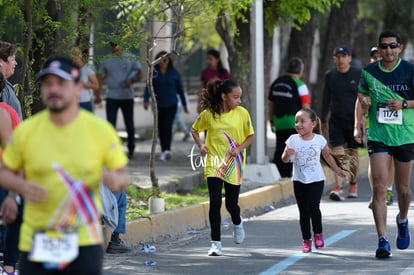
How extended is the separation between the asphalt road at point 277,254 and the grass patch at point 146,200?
2.52ft

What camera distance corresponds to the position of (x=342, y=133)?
1505 centimetres

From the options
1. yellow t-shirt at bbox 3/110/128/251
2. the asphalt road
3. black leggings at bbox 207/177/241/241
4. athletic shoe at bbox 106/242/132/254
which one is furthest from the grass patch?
yellow t-shirt at bbox 3/110/128/251

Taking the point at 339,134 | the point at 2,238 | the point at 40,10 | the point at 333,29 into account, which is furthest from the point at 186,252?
the point at 333,29

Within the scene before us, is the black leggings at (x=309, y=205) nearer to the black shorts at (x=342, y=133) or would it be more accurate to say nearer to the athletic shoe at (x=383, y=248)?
the athletic shoe at (x=383, y=248)

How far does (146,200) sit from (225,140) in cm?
339

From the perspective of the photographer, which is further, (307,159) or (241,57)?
(241,57)

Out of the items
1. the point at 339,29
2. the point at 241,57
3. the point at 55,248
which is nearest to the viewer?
the point at 55,248

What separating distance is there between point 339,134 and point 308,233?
4.80m

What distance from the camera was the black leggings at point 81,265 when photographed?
19.0 feet

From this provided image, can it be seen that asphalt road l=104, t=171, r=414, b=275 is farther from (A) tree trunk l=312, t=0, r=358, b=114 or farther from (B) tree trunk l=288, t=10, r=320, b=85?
(A) tree trunk l=312, t=0, r=358, b=114

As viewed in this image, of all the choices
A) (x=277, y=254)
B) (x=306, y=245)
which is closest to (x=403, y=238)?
(x=306, y=245)

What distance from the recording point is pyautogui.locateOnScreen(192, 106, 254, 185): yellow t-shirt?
34.2 feet

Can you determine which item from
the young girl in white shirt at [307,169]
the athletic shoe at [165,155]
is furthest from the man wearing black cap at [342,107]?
the young girl in white shirt at [307,169]

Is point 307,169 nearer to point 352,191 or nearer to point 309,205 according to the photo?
point 309,205
